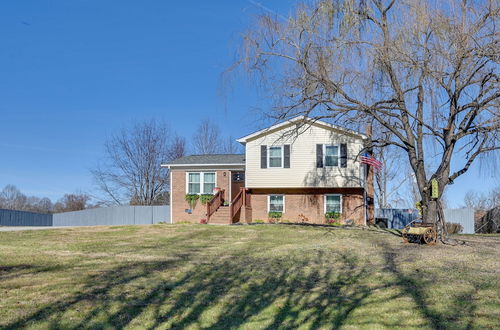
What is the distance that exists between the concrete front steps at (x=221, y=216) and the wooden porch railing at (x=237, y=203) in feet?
1.30

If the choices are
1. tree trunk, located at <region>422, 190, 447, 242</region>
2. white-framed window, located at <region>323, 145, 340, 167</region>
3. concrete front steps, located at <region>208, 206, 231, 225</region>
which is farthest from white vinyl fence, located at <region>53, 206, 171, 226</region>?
tree trunk, located at <region>422, 190, 447, 242</region>

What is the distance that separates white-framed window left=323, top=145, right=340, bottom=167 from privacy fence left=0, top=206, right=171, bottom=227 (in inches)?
521

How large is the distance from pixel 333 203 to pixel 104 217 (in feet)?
62.2

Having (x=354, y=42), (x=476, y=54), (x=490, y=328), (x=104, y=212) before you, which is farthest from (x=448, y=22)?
(x=104, y=212)

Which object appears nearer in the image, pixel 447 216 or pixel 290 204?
pixel 290 204

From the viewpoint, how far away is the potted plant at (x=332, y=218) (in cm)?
2416

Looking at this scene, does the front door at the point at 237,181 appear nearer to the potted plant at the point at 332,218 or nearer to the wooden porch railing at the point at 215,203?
the wooden porch railing at the point at 215,203

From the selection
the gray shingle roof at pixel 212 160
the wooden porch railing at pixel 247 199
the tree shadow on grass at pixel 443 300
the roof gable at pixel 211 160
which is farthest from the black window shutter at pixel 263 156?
the tree shadow on grass at pixel 443 300

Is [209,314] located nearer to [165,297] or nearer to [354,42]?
[165,297]

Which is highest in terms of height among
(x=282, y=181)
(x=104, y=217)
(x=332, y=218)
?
(x=282, y=181)

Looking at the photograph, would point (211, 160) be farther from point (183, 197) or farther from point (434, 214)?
point (434, 214)

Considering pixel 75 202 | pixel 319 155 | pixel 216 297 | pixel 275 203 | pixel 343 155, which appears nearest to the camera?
pixel 216 297

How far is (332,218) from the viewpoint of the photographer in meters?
24.3

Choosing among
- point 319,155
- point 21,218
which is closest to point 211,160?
point 319,155
